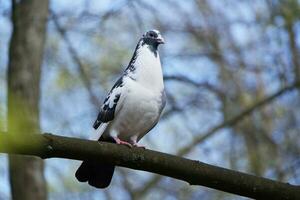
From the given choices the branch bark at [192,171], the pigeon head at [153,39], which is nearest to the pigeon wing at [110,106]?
the pigeon head at [153,39]

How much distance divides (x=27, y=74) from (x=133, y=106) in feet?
6.44

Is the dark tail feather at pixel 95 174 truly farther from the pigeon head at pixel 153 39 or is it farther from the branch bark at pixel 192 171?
the pigeon head at pixel 153 39

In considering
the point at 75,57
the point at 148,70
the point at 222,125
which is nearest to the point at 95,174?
the point at 148,70

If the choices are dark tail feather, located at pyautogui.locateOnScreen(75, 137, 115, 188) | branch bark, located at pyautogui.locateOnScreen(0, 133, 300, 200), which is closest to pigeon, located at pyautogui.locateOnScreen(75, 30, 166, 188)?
dark tail feather, located at pyautogui.locateOnScreen(75, 137, 115, 188)

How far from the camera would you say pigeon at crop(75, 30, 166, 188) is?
4812mm

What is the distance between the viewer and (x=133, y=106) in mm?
4867

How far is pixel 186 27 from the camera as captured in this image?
1121 cm

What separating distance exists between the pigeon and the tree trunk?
977 millimetres

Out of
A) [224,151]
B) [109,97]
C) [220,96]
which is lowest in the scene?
[224,151]

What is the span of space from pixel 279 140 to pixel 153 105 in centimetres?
607

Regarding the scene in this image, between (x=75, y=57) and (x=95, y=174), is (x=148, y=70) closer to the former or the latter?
(x=95, y=174)

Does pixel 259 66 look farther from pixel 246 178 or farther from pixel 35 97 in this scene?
pixel 246 178

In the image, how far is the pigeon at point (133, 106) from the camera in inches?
189

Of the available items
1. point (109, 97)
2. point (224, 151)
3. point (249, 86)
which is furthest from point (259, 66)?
point (109, 97)
